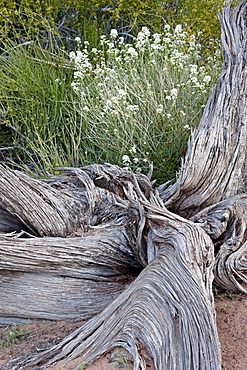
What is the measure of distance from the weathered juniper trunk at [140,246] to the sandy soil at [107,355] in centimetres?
8

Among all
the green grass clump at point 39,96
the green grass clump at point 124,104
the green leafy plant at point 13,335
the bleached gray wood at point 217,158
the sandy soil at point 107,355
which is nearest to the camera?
the sandy soil at point 107,355

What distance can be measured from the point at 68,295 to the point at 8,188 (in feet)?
2.92

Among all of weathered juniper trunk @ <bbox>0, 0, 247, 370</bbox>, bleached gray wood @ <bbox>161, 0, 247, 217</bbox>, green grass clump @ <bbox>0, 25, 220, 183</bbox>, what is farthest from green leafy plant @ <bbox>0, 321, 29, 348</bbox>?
green grass clump @ <bbox>0, 25, 220, 183</bbox>

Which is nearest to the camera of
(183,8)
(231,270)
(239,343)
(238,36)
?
(239,343)

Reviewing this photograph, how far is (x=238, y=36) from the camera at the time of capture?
14.0 ft

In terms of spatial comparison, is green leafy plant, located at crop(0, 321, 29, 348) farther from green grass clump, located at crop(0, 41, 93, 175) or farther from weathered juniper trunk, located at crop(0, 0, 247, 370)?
green grass clump, located at crop(0, 41, 93, 175)

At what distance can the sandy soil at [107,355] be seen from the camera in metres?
2.68

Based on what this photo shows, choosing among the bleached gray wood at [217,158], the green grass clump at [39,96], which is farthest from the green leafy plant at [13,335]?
the green grass clump at [39,96]

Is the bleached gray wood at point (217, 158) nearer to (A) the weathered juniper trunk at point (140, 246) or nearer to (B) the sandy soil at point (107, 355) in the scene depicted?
(A) the weathered juniper trunk at point (140, 246)

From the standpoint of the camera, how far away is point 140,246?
349cm

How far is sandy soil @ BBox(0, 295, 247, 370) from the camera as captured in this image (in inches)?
106

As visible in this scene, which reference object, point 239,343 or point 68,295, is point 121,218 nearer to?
point 68,295

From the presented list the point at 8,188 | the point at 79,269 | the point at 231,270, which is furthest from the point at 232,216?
the point at 8,188

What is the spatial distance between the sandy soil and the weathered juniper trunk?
0.08m
